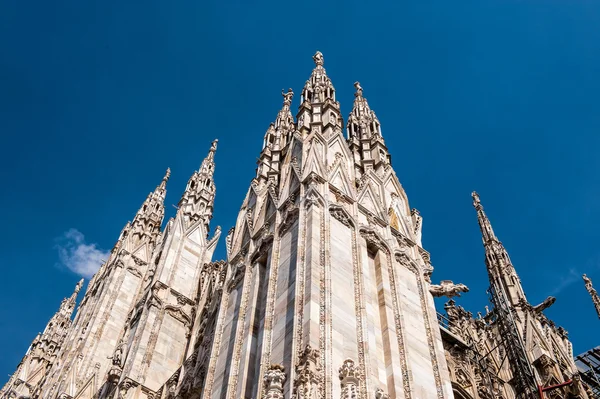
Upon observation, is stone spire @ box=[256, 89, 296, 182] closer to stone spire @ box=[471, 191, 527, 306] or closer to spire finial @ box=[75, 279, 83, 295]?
stone spire @ box=[471, 191, 527, 306]

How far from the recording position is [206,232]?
3219 centimetres

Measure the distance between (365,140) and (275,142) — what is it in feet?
11.7

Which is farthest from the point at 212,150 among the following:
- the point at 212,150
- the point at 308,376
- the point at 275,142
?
the point at 308,376

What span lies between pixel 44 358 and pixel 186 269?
643 inches

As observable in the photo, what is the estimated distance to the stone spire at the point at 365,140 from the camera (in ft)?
75.4

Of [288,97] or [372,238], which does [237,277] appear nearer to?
[372,238]

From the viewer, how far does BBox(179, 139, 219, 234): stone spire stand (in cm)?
3282

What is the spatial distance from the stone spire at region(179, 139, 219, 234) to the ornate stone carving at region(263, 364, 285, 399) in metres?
19.1

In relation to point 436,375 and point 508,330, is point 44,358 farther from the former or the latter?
point 436,375

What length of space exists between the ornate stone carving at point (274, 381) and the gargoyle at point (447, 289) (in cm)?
854

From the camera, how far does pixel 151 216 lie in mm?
38969

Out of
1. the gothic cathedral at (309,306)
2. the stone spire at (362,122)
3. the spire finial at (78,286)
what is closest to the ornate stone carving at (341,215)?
the gothic cathedral at (309,306)

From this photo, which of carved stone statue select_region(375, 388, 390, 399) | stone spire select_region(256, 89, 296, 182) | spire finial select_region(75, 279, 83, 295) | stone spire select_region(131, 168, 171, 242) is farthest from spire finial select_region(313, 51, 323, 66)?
spire finial select_region(75, 279, 83, 295)

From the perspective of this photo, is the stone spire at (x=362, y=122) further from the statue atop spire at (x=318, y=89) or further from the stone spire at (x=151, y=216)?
the stone spire at (x=151, y=216)
